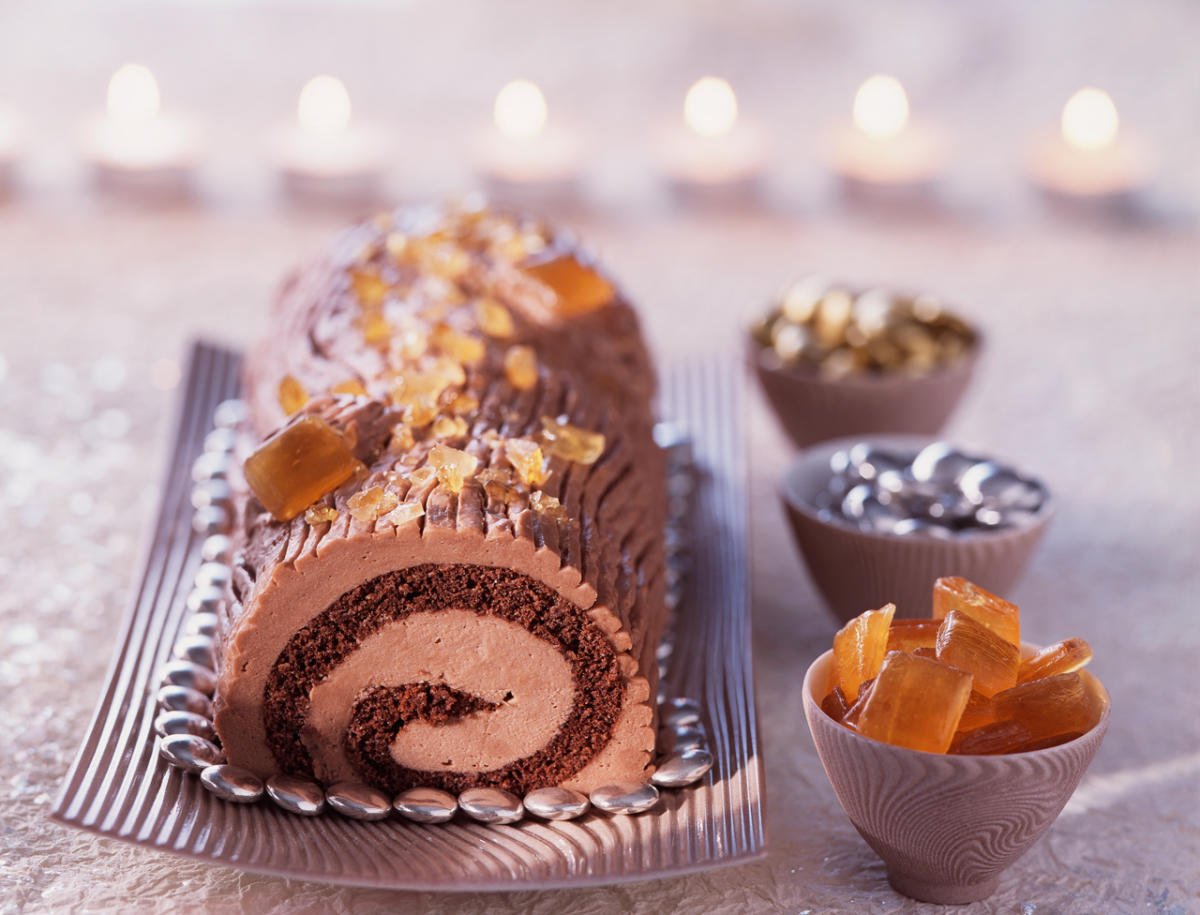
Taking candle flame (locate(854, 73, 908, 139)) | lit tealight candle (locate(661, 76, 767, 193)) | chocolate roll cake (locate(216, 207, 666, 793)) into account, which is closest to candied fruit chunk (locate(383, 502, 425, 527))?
chocolate roll cake (locate(216, 207, 666, 793))

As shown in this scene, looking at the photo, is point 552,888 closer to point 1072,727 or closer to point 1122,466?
point 1072,727

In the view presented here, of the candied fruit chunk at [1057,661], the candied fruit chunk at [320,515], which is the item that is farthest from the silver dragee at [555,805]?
the candied fruit chunk at [1057,661]

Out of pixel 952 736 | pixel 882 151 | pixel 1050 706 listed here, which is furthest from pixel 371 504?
pixel 882 151

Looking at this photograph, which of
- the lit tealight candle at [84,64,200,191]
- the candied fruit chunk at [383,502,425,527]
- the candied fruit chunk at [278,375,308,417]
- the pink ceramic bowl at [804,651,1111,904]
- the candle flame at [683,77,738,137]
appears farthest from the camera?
the candle flame at [683,77,738,137]

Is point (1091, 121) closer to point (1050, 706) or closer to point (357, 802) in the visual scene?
point (1050, 706)

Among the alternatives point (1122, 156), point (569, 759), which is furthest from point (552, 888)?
point (1122, 156)

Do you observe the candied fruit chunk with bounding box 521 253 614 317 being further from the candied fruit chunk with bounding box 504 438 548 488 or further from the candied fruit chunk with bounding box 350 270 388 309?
the candied fruit chunk with bounding box 504 438 548 488
